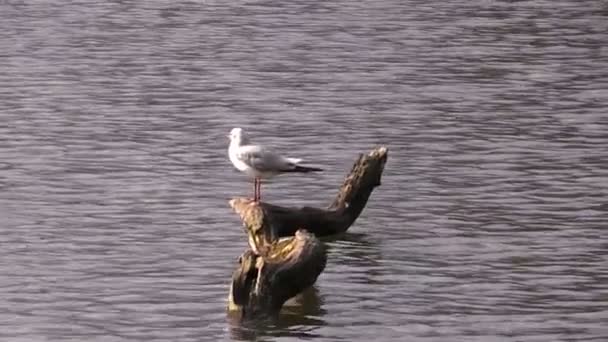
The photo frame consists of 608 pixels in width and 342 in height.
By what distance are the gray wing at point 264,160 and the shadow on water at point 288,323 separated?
2.26 m

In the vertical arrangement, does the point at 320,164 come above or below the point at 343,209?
below

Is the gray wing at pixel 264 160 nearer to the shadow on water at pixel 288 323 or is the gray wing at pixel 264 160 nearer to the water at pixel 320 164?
the water at pixel 320 164

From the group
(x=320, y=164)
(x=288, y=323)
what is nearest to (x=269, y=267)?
(x=288, y=323)

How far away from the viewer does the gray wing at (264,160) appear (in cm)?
2327

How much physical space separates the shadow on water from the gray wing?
2262mm

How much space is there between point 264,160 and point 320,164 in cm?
704

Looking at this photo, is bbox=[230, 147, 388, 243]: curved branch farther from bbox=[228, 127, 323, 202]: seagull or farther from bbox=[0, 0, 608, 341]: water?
bbox=[228, 127, 323, 202]: seagull

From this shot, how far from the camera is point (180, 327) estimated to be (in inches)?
797

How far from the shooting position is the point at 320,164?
30.3 meters

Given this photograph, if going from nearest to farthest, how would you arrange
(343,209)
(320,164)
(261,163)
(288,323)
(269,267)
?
1. (269,267)
2. (288,323)
3. (261,163)
4. (343,209)
5. (320,164)

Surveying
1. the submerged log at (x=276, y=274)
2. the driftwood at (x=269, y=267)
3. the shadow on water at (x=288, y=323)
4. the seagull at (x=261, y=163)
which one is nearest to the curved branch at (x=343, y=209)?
the seagull at (x=261, y=163)

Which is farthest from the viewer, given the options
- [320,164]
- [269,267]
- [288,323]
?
[320,164]

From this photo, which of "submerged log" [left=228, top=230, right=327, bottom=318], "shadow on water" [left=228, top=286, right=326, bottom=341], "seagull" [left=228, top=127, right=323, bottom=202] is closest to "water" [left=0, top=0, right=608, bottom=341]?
"shadow on water" [left=228, top=286, right=326, bottom=341]

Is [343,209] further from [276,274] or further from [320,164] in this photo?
[320,164]
